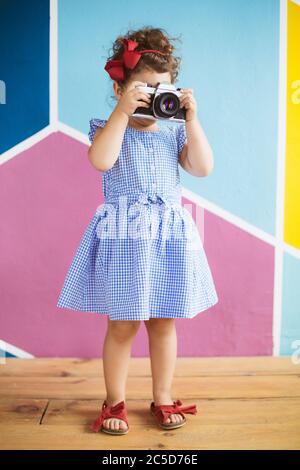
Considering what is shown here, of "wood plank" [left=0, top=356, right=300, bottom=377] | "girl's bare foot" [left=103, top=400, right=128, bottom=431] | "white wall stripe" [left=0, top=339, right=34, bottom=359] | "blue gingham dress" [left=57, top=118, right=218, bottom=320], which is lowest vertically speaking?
"wood plank" [left=0, top=356, right=300, bottom=377]

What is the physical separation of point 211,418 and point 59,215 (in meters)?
0.75

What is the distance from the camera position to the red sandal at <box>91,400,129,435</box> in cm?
104

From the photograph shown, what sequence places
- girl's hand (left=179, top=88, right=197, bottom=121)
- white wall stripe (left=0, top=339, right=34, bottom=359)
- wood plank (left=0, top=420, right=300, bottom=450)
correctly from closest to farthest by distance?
wood plank (left=0, top=420, right=300, bottom=450) < girl's hand (left=179, top=88, right=197, bottom=121) < white wall stripe (left=0, top=339, right=34, bottom=359)

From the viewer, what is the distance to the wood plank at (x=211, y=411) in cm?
110

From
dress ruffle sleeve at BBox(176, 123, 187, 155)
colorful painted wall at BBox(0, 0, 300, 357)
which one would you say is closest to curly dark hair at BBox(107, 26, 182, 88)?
dress ruffle sleeve at BBox(176, 123, 187, 155)

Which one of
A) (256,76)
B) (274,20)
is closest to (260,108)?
(256,76)

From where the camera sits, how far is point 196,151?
1135 millimetres

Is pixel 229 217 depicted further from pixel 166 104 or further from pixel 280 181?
pixel 166 104

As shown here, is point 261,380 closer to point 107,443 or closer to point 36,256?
point 107,443

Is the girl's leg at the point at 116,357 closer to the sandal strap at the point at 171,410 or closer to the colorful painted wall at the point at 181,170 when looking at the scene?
the sandal strap at the point at 171,410

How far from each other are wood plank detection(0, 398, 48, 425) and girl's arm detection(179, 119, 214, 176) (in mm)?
677

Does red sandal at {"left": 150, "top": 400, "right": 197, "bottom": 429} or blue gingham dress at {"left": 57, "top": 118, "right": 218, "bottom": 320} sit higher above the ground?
blue gingham dress at {"left": 57, "top": 118, "right": 218, "bottom": 320}

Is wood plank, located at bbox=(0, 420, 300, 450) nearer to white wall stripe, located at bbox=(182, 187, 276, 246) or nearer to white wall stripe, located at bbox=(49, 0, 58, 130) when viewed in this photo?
white wall stripe, located at bbox=(182, 187, 276, 246)

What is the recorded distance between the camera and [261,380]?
136 centimetres
